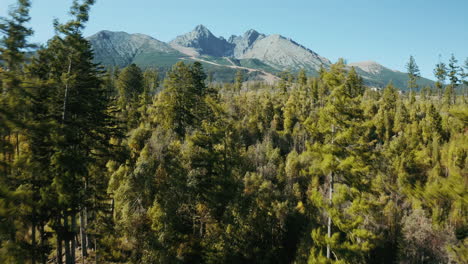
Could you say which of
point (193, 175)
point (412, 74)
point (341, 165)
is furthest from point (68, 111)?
point (412, 74)

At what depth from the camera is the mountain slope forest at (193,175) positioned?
7.68 metres

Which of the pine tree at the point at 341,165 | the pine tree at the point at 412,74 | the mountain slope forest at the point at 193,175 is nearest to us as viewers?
the mountain slope forest at the point at 193,175

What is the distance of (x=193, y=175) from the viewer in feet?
80.7

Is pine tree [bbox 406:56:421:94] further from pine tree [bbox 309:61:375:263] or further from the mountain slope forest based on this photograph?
pine tree [bbox 309:61:375:263]

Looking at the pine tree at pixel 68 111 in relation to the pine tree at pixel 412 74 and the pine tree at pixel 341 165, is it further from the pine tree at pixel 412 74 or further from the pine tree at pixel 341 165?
the pine tree at pixel 412 74

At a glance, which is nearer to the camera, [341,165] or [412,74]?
[341,165]

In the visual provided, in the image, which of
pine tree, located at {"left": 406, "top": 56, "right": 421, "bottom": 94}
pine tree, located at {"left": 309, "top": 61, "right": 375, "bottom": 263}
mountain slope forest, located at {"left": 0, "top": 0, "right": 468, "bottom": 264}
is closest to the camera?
mountain slope forest, located at {"left": 0, "top": 0, "right": 468, "bottom": 264}

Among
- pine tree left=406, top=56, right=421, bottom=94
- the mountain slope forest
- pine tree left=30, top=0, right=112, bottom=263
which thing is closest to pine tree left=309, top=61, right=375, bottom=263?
the mountain slope forest

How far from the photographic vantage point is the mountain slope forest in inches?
302

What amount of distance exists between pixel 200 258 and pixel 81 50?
20.3 meters

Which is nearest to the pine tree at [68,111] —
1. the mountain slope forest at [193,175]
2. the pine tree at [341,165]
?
the mountain slope forest at [193,175]

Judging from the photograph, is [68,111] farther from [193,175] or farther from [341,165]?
[341,165]

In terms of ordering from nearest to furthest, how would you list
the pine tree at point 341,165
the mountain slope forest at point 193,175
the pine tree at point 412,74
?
the mountain slope forest at point 193,175, the pine tree at point 341,165, the pine tree at point 412,74

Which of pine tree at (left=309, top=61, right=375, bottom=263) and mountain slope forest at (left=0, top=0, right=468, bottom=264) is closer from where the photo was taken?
mountain slope forest at (left=0, top=0, right=468, bottom=264)
